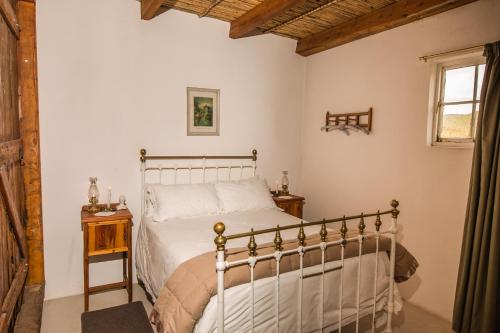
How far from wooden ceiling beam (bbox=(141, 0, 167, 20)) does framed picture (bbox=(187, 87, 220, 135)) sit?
0.75m

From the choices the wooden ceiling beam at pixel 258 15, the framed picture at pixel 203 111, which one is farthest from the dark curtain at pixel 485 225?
the framed picture at pixel 203 111

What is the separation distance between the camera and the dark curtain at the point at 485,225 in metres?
2.23

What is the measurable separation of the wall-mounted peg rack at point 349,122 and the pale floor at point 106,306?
1723 millimetres

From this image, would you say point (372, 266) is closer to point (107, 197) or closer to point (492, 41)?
point (492, 41)

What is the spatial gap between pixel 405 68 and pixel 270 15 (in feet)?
4.32

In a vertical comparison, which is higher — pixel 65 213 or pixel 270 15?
pixel 270 15

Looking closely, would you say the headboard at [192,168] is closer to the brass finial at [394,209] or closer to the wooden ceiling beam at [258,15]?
the wooden ceiling beam at [258,15]

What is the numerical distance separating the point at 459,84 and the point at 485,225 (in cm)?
119

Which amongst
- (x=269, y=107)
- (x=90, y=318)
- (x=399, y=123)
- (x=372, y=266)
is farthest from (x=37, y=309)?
(x=399, y=123)

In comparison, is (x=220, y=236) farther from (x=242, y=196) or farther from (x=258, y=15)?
(x=258, y=15)

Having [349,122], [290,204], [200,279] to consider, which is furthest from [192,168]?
[200,279]

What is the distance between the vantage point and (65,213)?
9.68 ft

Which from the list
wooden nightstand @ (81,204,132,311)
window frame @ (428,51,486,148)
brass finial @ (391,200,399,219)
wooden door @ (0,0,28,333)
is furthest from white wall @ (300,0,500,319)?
wooden door @ (0,0,28,333)

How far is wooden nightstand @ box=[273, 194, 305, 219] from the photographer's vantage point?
3719 mm
